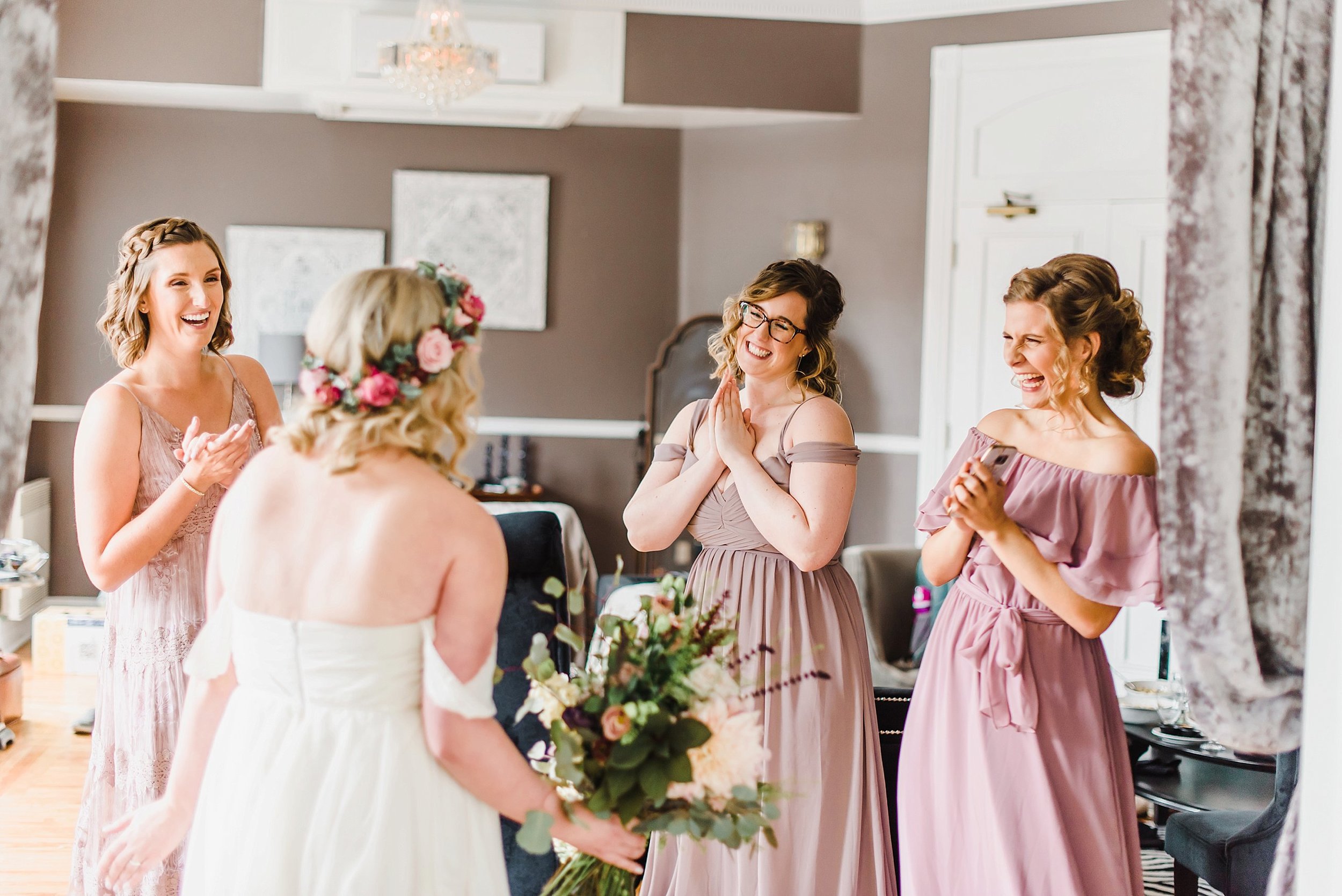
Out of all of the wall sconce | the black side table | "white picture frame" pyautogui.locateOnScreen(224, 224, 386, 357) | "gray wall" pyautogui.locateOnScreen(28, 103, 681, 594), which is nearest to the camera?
the black side table

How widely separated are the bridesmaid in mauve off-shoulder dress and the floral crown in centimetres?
92

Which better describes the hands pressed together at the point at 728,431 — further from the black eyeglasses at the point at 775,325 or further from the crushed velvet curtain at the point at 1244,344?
the crushed velvet curtain at the point at 1244,344

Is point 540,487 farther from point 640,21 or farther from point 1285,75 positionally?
point 1285,75

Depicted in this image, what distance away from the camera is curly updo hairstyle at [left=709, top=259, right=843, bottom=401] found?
2289 mm

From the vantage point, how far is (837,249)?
20.3ft

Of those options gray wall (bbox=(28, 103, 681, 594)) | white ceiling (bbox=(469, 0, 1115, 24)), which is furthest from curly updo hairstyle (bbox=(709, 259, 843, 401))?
gray wall (bbox=(28, 103, 681, 594))

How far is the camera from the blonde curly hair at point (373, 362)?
4.45 feet

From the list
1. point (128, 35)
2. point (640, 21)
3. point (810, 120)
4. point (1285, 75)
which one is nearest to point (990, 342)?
point (810, 120)

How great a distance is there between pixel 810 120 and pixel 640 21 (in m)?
1.08

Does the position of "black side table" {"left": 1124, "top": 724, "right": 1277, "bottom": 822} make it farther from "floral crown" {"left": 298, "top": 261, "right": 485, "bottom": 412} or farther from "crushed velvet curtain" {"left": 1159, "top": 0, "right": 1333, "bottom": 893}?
"floral crown" {"left": 298, "top": 261, "right": 485, "bottom": 412}

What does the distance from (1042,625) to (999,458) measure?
1.07 feet

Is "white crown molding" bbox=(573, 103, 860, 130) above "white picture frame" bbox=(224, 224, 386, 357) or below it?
above

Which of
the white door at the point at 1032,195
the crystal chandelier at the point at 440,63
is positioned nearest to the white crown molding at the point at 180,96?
the crystal chandelier at the point at 440,63

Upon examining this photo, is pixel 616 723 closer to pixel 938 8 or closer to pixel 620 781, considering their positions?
pixel 620 781
